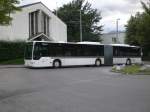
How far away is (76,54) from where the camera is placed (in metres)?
38.2

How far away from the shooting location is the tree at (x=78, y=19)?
84588mm

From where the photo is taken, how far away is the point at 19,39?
1953 inches

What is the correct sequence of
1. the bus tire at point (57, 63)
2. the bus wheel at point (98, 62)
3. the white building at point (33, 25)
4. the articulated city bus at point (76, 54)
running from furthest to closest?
the white building at point (33, 25) → the bus wheel at point (98, 62) → the bus tire at point (57, 63) → the articulated city bus at point (76, 54)

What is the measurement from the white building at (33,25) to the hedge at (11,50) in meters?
2.60

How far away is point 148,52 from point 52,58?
109ft

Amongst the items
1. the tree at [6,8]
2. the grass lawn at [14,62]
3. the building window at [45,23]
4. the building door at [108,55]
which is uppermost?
the building window at [45,23]

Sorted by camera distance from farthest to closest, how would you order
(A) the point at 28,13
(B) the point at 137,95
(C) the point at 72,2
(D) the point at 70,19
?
(C) the point at 72,2 < (D) the point at 70,19 < (A) the point at 28,13 < (B) the point at 137,95

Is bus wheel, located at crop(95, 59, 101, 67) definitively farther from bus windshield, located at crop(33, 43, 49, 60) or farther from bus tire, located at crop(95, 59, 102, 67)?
bus windshield, located at crop(33, 43, 49, 60)

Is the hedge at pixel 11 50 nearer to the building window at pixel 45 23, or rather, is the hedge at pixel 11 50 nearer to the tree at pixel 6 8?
the building window at pixel 45 23

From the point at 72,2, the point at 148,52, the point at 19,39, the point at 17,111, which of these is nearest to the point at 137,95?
the point at 17,111

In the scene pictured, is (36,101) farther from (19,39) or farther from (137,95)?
(19,39)

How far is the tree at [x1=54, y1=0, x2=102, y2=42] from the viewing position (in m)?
84.6

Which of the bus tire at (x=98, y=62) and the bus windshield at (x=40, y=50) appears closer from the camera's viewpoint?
the bus windshield at (x=40, y=50)

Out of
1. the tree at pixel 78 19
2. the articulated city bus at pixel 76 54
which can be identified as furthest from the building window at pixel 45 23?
the tree at pixel 78 19
